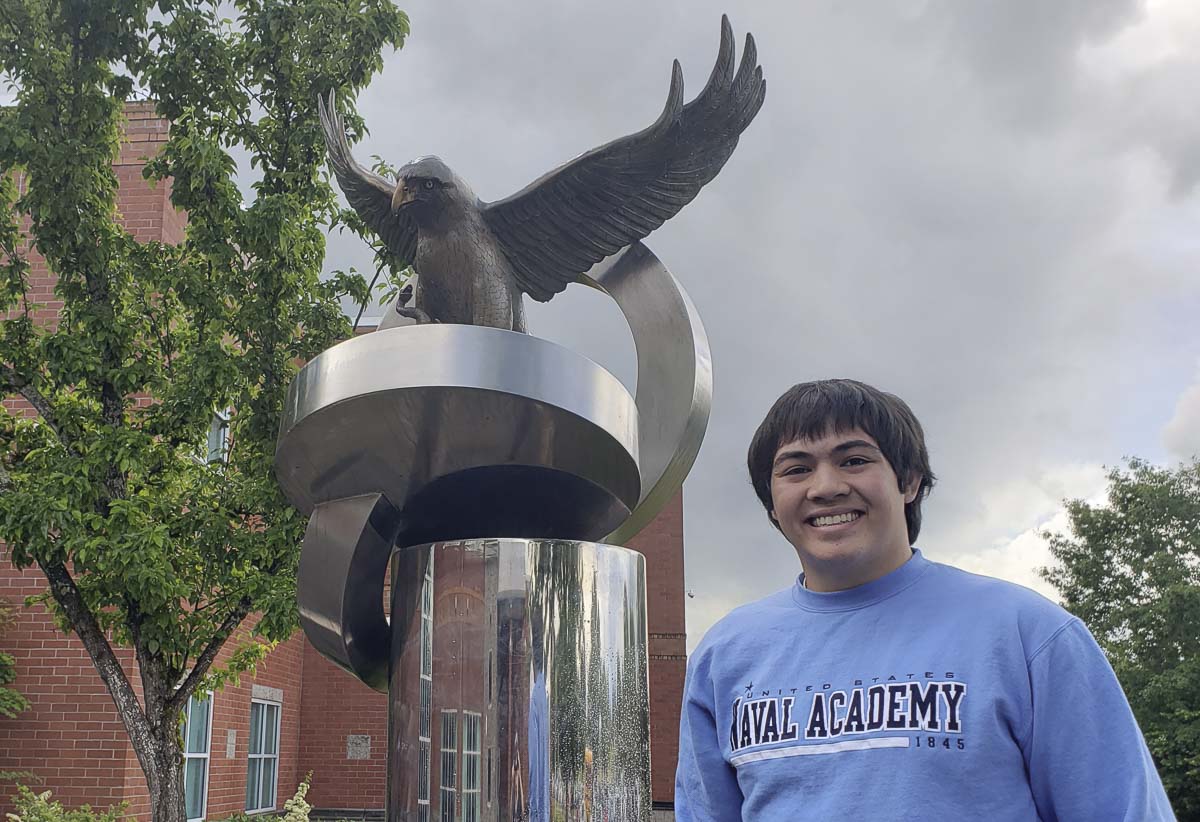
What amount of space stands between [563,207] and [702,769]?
10.3 ft

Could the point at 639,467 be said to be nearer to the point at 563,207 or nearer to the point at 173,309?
the point at 563,207

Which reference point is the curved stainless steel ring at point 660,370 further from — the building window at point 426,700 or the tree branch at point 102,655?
the tree branch at point 102,655

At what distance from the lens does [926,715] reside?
1.48 m

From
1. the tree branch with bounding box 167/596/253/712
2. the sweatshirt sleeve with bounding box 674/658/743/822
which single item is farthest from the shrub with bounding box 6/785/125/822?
the sweatshirt sleeve with bounding box 674/658/743/822

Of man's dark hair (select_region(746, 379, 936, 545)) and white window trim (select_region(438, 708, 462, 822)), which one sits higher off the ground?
man's dark hair (select_region(746, 379, 936, 545))

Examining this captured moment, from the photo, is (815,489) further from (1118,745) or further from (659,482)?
(659,482)

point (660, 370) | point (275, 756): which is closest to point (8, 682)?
point (275, 756)

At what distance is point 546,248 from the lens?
4535mm

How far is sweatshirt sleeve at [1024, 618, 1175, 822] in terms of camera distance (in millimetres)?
1390

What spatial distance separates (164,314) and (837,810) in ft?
24.2

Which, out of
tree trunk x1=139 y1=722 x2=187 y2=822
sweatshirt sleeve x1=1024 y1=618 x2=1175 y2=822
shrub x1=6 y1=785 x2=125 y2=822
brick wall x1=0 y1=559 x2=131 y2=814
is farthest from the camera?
brick wall x1=0 y1=559 x2=131 y2=814

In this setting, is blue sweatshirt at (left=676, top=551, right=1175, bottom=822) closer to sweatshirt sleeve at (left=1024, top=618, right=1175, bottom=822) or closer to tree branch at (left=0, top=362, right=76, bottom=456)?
sweatshirt sleeve at (left=1024, top=618, right=1175, bottom=822)

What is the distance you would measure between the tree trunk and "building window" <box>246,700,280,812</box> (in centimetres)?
793

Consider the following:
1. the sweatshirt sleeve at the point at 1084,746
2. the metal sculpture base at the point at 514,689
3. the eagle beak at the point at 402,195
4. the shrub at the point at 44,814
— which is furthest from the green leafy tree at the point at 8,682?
A: the sweatshirt sleeve at the point at 1084,746
